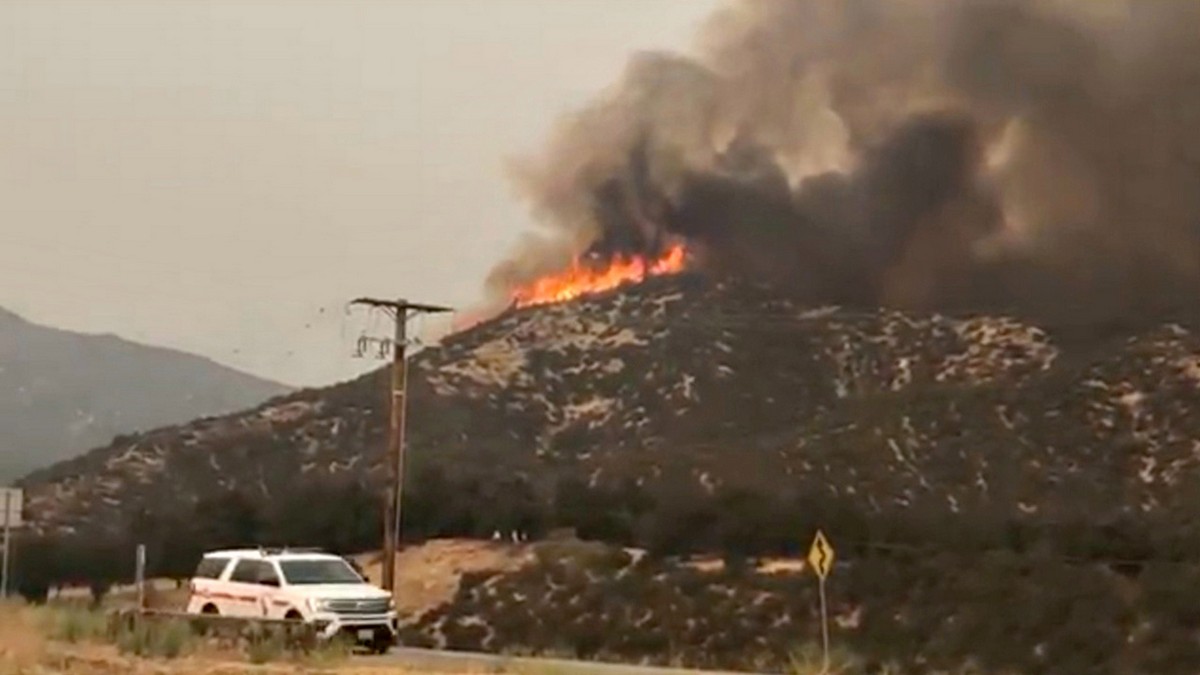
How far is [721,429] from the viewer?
7406cm

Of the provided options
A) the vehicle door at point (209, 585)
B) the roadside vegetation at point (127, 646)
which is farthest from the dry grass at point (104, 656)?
the vehicle door at point (209, 585)

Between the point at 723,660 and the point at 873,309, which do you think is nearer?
the point at 723,660

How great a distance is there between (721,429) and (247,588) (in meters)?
42.5

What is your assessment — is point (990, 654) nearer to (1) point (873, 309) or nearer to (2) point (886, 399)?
(2) point (886, 399)

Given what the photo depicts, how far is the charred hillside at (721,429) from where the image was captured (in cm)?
6200

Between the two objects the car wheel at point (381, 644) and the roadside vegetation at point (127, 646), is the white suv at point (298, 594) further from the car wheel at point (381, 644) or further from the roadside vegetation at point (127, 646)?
the roadside vegetation at point (127, 646)

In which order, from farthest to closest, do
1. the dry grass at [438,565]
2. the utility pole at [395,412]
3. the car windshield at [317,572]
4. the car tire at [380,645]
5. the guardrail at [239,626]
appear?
the dry grass at [438,565], the utility pole at [395,412], the car windshield at [317,572], the car tire at [380,645], the guardrail at [239,626]

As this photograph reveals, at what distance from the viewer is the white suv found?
1238 inches

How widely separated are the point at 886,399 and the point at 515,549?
16832mm

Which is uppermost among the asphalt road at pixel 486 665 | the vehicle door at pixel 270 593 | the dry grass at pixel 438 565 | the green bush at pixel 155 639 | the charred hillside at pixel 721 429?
the charred hillside at pixel 721 429

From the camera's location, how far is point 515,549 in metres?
61.2

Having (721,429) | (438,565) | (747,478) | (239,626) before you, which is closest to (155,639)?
(239,626)

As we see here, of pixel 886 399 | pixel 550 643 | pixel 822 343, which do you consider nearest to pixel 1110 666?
pixel 550 643

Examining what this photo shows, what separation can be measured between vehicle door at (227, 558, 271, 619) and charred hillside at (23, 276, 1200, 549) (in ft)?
87.5
